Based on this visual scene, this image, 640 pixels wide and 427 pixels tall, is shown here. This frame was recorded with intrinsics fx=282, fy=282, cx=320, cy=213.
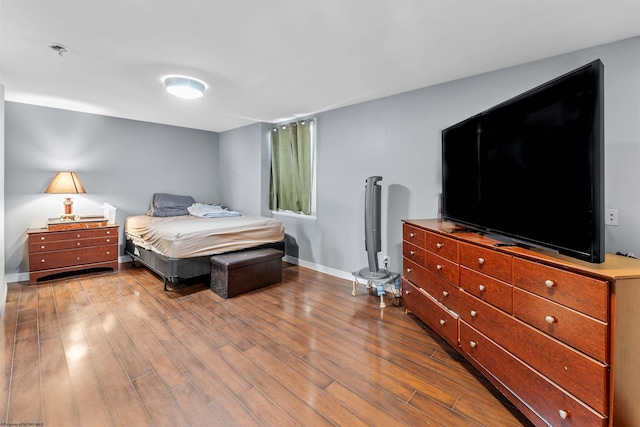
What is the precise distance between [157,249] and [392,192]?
2.93 meters

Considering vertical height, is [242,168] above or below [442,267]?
above

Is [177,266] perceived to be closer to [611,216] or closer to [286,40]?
[286,40]

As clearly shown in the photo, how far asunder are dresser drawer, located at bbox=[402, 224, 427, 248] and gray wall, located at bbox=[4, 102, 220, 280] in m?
4.28

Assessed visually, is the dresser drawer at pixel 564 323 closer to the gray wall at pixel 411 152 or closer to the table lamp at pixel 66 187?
the gray wall at pixel 411 152

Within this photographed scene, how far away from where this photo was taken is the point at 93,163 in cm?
433

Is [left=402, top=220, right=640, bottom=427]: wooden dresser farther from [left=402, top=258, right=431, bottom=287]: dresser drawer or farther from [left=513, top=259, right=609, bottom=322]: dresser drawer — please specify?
[left=402, top=258, right=431, bottom=287]: dresser drawer

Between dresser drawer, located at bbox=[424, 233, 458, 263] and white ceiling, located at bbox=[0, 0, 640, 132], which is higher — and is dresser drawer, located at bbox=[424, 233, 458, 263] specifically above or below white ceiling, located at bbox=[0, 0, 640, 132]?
below

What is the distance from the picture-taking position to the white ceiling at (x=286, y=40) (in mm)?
1710

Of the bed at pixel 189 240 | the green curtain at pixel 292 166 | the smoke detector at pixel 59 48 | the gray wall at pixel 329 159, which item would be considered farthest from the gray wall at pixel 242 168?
the smoke detector at pixel 59 48

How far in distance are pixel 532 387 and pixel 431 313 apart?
2.94ft

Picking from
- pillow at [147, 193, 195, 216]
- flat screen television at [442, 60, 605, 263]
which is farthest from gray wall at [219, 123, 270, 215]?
flat screen television at [442, 60, 605, 263]

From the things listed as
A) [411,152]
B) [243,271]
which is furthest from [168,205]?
[411,152]

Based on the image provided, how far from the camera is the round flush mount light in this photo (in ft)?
9.16

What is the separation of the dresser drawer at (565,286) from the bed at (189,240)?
3007 millimetres
